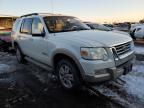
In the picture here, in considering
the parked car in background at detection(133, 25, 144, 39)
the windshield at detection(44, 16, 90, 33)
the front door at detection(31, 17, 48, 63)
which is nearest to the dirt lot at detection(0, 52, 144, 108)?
the front door at detection(31, 17, 48, 63)

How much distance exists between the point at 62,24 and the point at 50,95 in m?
2.07

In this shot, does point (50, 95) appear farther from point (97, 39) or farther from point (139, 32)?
point (139, 32)

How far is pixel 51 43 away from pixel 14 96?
153cm

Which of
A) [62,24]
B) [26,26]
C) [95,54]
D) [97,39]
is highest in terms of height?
[62,24]

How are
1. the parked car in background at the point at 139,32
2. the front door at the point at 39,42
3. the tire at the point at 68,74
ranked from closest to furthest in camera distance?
the tire at the point at 68,74
the front door at the point at 39,42
the parked car in background at the point at 139,32

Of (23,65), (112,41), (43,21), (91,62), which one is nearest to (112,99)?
(91,62)

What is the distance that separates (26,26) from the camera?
23.0 feet

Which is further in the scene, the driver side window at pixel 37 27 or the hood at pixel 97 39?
the driver side window at pixel 37 27

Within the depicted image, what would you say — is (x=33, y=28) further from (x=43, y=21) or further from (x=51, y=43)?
(x=51, y=43)

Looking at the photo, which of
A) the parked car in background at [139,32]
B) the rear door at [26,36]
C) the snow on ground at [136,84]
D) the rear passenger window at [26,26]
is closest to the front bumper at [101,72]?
the snow on ground at [136,84]

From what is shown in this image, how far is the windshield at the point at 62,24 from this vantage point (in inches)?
223

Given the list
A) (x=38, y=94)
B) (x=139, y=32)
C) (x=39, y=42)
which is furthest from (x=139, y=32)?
(x=38, y=94)

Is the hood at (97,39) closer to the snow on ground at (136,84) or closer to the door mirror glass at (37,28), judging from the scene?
the door mirror glass at (37,28)

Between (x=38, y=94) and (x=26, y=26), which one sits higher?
(x=26, y=26)
